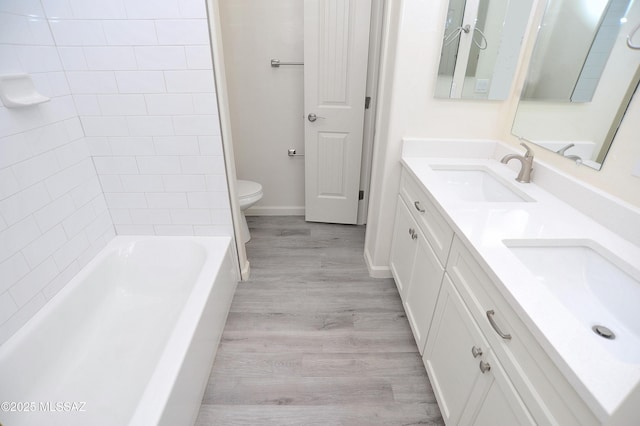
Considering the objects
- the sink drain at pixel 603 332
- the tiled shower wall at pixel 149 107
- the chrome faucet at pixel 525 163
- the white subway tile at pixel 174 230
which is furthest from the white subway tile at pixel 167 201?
the sink drain at pixel 603 332

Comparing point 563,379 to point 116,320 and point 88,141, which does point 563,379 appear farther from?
point 88,141

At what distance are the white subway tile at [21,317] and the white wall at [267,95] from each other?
1692 millimetres

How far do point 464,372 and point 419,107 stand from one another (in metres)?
1.25

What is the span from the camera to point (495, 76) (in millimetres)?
1581

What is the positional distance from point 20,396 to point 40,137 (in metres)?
1.03

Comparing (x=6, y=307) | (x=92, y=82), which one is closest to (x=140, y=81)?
(x=92, y=82)

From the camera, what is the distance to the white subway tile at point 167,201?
175cm

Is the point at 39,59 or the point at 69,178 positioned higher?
the point at 39,59

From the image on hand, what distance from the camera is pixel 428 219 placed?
137cm

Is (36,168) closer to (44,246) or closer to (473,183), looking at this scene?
(44,246)

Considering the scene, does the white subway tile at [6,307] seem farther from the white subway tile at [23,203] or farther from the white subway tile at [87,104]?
the white subway tile at [87,104]

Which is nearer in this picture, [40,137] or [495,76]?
[40,137]

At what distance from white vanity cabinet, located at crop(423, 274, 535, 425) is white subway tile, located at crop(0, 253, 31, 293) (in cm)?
167

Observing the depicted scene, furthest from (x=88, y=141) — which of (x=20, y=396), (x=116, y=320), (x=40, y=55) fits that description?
(x=20, y=396)
